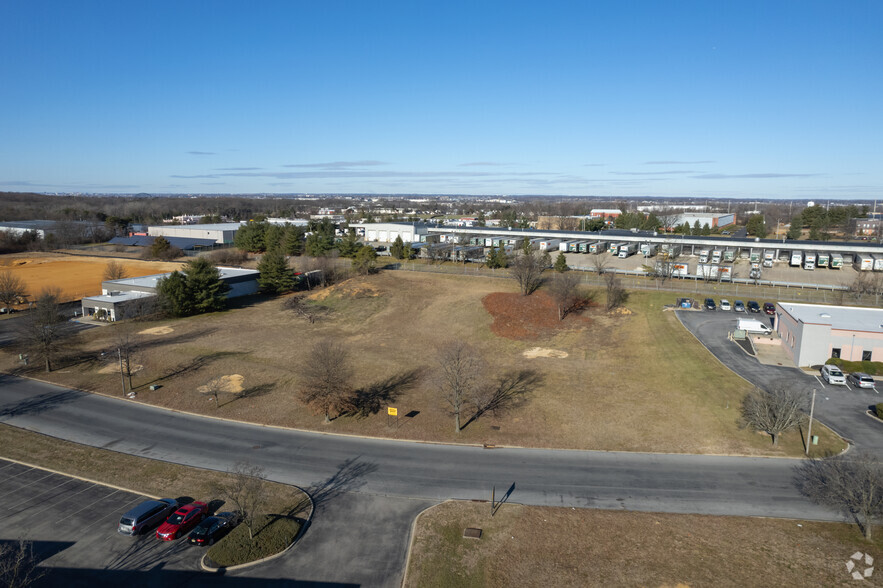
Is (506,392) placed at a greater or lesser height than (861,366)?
lesser

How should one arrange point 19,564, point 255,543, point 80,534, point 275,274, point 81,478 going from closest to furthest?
point 19,564 → point 255,543 → point 80,534 → point 81,478 → point 275,274

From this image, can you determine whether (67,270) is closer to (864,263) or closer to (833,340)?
(833,340)

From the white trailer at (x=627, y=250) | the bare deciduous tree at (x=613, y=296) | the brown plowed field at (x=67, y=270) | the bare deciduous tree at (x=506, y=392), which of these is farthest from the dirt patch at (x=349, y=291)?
the white trailer at (x=627, y=250)

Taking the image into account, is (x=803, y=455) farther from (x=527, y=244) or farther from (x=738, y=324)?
(x=527, y=244)

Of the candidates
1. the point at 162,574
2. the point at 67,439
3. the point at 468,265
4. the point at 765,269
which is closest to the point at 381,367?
the point at 67,439

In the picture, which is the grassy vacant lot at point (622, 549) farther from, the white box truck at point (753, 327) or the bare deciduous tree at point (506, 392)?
the white box truck at point (753, 327)

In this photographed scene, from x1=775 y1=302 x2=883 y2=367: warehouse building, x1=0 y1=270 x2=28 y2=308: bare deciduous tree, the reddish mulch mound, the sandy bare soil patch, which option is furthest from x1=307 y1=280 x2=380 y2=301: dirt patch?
x1=775 y1=302 x2=883 y2=367: warehouse building

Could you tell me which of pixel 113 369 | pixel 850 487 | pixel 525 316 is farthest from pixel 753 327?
pixel 113 369
